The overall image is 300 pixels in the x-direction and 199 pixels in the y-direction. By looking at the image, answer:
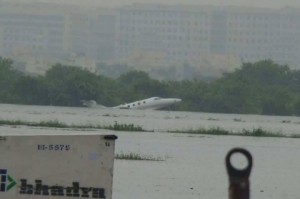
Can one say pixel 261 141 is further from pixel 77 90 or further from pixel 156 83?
pixel 156 83

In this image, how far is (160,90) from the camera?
140 metres

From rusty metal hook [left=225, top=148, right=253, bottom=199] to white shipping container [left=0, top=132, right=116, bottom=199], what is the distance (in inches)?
253

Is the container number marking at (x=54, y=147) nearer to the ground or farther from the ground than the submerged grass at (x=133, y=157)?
farther from the ground

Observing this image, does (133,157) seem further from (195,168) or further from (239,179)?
(239,179)

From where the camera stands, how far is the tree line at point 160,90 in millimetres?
126000

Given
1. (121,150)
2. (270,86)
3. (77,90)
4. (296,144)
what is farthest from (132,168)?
(270,86)

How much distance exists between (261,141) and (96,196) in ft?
113

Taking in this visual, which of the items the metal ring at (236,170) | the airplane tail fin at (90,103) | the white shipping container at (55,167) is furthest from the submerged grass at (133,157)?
the airplane tail fin at (90,103)

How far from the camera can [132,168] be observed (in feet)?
103

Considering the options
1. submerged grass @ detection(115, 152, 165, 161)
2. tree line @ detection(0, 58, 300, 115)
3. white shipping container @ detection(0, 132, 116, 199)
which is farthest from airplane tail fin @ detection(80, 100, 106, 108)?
white shipping container @ detection(0, 132, 116, 199)

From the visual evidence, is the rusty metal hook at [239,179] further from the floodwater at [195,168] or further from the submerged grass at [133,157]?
the submerged grass at [133,157]

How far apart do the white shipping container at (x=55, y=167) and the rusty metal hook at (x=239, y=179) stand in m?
6.42

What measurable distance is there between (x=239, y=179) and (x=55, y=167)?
673 centimetres

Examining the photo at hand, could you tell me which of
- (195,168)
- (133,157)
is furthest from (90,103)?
(195,168)
